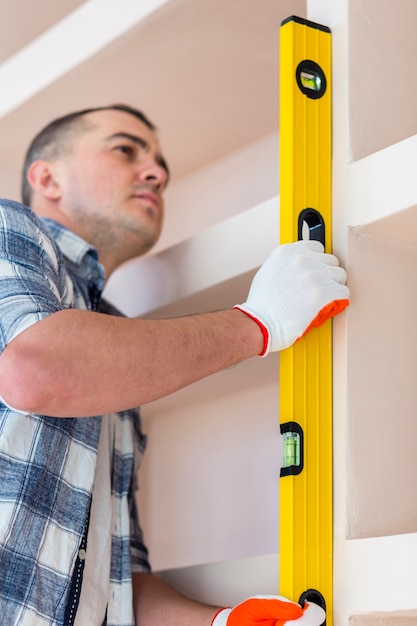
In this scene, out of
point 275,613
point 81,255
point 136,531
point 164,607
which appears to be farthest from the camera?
point 136,531

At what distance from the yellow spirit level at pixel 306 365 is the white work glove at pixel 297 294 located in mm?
25

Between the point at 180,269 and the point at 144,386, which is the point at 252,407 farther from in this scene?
the point at 144,386

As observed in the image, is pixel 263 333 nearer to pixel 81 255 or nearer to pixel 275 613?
pixel 275 613

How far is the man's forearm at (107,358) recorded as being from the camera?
117 cm

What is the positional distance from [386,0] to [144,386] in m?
0.67

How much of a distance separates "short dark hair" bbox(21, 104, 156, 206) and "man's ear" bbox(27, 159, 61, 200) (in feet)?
0.06

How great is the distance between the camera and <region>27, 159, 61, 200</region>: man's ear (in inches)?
74.8

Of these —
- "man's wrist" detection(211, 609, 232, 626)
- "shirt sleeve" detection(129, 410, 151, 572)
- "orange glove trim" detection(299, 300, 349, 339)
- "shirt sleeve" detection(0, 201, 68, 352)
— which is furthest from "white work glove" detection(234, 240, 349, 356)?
"shirt sleeve" detection(129, 410, 151, 572)

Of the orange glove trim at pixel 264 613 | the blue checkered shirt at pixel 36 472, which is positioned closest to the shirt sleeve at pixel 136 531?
the blue checkered shirt at pixel 36 472

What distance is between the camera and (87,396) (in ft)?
3.92

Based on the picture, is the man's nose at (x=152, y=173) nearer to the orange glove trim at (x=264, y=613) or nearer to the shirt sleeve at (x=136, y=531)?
the shirt sleeve at (x=136, y=531)

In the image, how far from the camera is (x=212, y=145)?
95.1 inches

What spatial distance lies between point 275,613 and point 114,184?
0.95 meters

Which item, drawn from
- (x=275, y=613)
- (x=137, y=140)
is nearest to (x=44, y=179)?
(x=137, y=140)
